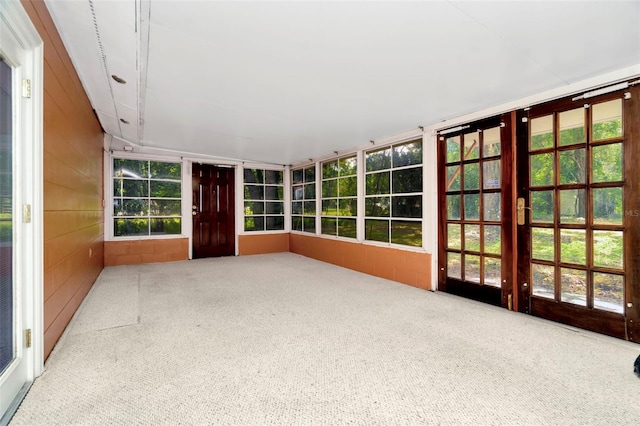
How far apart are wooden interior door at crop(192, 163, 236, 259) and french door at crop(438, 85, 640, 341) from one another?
4.59m

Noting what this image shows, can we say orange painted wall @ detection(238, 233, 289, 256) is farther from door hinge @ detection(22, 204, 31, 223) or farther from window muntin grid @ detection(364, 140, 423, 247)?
door hinge @ detection(22, 204, 31, 223)

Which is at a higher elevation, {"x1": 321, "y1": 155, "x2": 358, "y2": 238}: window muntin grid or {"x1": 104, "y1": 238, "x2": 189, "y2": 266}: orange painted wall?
{"x1": 321, "y1": 155, "x2": 358, "y2": 238}: window muntin grid

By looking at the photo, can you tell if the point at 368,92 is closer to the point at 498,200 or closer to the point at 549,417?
the point at 498,200

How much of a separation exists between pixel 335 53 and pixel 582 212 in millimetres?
2529

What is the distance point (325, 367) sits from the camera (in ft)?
6.26

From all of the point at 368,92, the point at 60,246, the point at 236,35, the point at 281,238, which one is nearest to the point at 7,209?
the point at 60,246

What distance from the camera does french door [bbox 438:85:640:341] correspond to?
2.36 meters

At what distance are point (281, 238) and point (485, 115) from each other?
16.4 ft

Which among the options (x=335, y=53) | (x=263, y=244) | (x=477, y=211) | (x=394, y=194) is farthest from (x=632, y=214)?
(x=263, y=244)

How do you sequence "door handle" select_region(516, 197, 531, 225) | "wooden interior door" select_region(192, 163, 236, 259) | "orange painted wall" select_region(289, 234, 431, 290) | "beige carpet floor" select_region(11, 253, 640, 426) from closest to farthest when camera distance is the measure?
"beige carpet floor" select_region(11, 253, 640, 426), "door handle" select_region(516, 197, 531, 225), "orange painted wall" select_region(289, 234, 431, 290), "wooden interior door" select_region(192, 163, 236, 259)

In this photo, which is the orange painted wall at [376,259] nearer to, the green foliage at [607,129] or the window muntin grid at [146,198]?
the green foliage at [607,129]

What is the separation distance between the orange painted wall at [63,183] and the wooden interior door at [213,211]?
94.9 inches

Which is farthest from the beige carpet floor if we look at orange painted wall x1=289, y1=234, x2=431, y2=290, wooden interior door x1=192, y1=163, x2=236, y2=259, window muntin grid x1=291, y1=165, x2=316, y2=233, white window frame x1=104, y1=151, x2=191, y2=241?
window muntin grid x1=291, y1=165, x2=316, y2=233

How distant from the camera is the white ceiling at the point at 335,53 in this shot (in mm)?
1718
